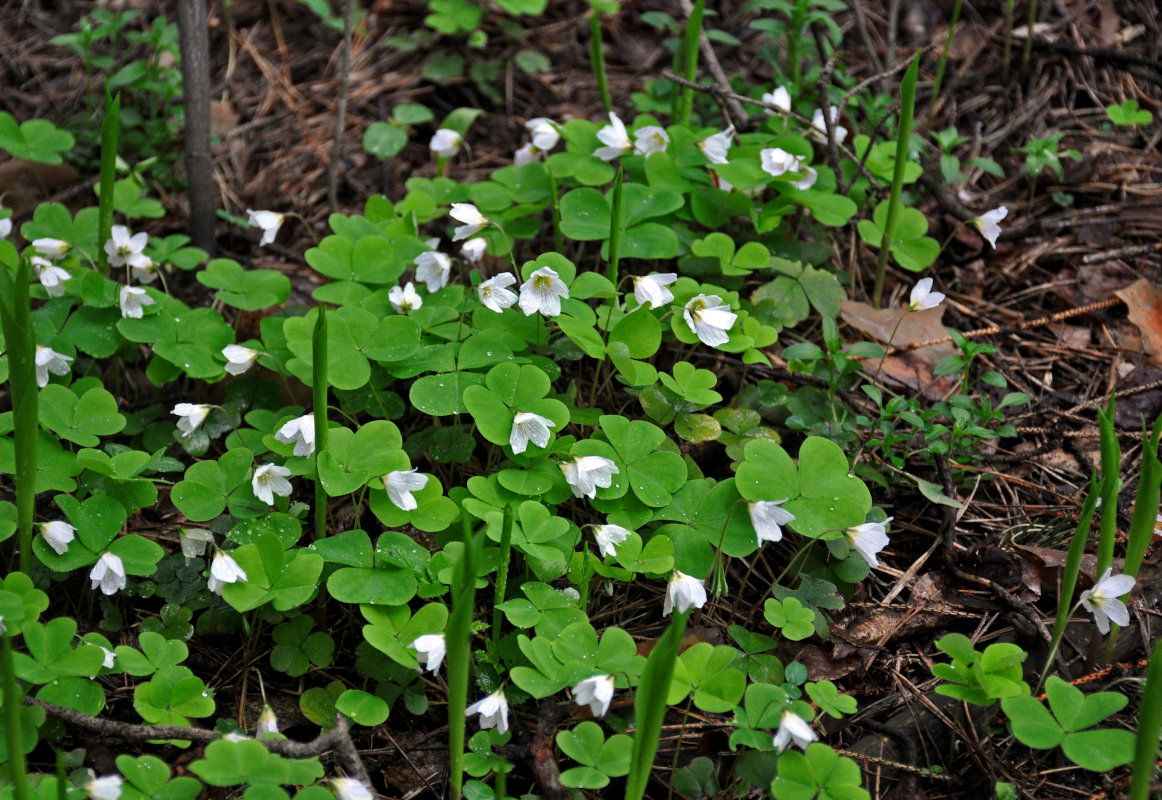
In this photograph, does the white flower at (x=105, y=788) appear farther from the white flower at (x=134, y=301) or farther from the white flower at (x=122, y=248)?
the white flower at (x=122, y=248)

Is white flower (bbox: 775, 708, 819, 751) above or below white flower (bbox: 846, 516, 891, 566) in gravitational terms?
below

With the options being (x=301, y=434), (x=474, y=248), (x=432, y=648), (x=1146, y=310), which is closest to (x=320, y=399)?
(x=301, y=434)

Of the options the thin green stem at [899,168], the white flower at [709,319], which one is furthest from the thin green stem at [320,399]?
the thin green stem at [899,168]

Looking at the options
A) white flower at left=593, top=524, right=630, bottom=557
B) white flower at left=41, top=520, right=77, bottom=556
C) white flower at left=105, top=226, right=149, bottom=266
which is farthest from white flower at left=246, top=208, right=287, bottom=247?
white flower at left=593, top=524, right=630, bottom=557

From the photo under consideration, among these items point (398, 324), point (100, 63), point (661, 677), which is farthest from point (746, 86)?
point (661, 677)

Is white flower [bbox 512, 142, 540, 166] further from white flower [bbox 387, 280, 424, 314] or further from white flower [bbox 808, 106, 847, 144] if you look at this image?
white flower [bbox 808, 106, 847, 144]

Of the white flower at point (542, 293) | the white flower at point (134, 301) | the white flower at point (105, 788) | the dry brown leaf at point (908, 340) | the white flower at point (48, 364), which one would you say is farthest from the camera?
the dry brown leaf at point (908, 340)

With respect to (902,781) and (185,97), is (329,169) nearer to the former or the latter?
(185,97)
